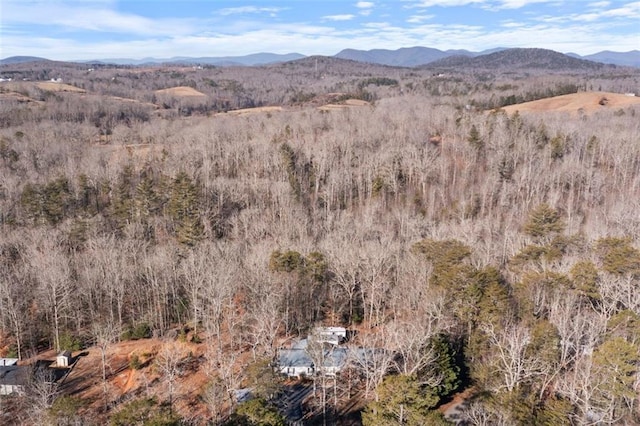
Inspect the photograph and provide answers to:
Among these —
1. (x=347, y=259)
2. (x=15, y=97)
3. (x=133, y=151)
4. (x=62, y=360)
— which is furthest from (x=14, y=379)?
(x=15, y=97)

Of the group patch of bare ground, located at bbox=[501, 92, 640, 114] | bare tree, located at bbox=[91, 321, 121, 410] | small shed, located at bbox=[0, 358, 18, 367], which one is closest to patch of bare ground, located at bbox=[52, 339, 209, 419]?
bare tree, located at bbox=[91, 321, 121, 410]

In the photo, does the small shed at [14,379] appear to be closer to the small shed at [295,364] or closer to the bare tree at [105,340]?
the bare tree at [105,340]

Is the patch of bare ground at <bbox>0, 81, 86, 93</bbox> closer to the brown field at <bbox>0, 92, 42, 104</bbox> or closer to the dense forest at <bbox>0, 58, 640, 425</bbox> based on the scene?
the brown field at <bbox>0, 92, 42, 104</bbox>

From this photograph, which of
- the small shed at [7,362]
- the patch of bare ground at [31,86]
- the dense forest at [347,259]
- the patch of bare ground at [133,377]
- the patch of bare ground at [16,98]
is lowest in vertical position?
the patch of bare ground at [133,377]

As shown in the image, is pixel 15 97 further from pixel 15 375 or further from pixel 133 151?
pixel 15 375

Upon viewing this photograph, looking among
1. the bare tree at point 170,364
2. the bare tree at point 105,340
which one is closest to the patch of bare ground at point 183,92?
the bare tree at point 105,340

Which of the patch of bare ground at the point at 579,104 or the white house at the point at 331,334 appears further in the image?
the patch of bare ground at the point at 579,104
